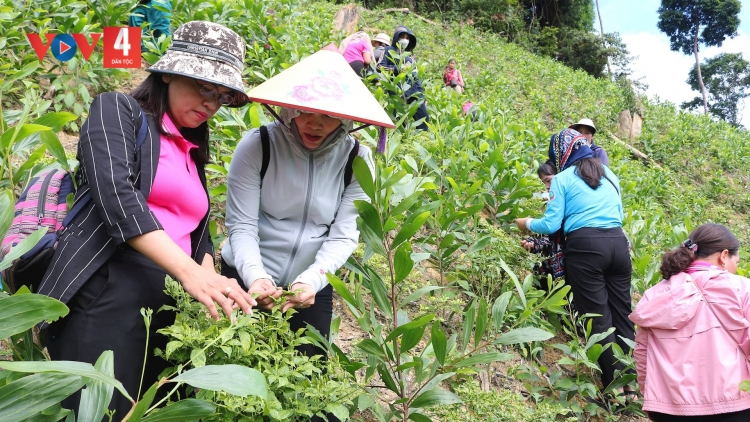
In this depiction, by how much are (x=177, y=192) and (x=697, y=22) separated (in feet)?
116

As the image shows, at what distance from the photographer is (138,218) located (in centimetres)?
134

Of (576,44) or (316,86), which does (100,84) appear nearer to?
(316,86)

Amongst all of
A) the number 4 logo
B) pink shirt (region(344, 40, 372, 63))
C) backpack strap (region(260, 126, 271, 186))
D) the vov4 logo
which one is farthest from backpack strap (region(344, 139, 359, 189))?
pink shirt (region(344, 40, 372, 63))

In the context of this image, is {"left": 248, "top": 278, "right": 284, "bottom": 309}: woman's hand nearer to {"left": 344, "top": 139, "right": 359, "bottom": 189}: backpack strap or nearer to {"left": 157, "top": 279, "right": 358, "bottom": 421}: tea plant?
{"left": 157, "top": 279, "right": 358, "bottom": 421}: tea plant

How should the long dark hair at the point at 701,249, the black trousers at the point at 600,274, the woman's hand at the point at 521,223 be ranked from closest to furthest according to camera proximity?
the long dark hair at the point at 701,249, the black trousers at the point at 600,274, the woman's hand at the point at 521,223

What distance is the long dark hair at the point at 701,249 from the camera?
279 cm

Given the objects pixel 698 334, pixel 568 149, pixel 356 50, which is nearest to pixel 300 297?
pixel 698 334

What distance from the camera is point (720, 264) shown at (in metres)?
2.82

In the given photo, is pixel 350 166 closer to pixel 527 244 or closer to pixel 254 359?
pixel 254 359

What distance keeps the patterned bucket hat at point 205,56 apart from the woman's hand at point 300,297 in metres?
0.60

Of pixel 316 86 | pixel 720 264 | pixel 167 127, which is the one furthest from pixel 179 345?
pixel 720 264

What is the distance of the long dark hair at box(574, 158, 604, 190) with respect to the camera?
11.6 ft

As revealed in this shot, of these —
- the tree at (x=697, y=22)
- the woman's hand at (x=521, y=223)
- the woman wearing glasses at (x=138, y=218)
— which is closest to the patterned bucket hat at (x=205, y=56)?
the woman wearing glasses at (x=138, y=218)

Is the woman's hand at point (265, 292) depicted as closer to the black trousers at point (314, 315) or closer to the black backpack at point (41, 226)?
the black trousers at point (314, 315)
